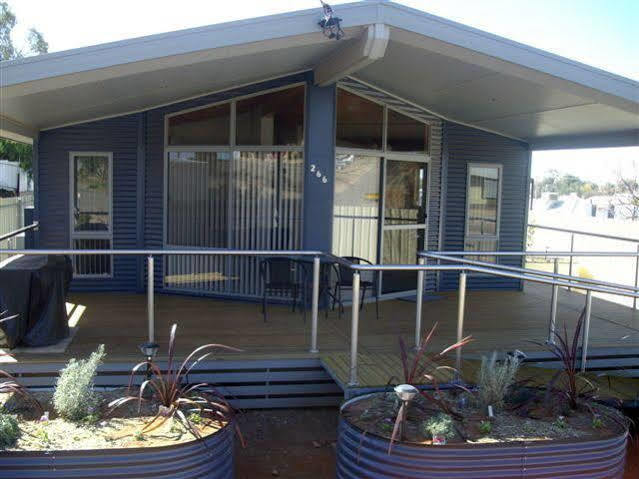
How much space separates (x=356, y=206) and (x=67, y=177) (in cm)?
365

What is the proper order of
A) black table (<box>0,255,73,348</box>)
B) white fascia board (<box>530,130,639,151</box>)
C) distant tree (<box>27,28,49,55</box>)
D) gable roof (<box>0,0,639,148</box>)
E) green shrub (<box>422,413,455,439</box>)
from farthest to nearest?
distant tree (<box>27,28,49,55</box>)
white fascia board (<box>530,130,639,151</box>)
black table (<box>0,255,73,348</box>)
gable roof (<box>0,0,639,148</box>)
green shrub (<box>422,413,455,439</box>)

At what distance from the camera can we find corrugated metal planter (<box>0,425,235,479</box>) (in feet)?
9.82

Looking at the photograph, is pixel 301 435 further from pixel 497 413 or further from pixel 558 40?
pixel 558 40

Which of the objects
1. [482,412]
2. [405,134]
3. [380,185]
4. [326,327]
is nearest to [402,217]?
[380,185]

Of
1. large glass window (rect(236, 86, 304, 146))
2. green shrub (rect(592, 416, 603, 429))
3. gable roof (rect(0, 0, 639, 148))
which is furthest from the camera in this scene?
large glass window (rect(236, 86, 304, 146))

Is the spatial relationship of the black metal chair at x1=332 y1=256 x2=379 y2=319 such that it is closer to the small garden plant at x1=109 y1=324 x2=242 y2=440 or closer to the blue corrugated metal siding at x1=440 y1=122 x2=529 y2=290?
the blue corrugated metal siding at x1=440 y1=122 x2=529 y2=290

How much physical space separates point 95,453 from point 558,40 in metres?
33.4

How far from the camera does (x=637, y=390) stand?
4777 millimetres

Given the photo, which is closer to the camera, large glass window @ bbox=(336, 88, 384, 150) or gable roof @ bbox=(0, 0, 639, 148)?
gable roof @ bbox=(0, 0, 639, 148)

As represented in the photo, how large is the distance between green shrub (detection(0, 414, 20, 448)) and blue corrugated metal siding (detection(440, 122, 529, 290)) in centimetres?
631

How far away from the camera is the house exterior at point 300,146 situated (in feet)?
17.9

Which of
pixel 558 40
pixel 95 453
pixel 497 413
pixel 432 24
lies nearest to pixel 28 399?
pixel 95 453

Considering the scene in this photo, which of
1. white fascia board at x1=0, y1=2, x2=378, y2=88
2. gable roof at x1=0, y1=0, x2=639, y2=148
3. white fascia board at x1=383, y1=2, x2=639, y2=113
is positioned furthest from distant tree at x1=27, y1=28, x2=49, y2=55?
white fascia board at x1=383, y1=2, x2=639, y2=113

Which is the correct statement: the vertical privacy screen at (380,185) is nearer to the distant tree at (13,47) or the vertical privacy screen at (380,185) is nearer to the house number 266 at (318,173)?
the house number 266 at (318,173)
